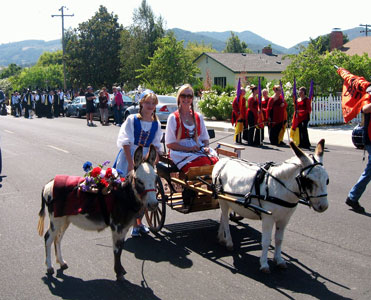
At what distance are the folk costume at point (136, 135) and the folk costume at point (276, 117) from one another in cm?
1081

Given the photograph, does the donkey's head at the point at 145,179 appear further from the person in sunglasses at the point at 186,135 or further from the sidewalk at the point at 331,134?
the sidewalk at the point at 331,134

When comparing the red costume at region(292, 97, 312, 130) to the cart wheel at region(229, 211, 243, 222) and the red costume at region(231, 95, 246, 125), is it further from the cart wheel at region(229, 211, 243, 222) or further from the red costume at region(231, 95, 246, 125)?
the cart wheel at region(229, 211, 243, 222)

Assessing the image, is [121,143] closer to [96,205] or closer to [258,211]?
[96,205]

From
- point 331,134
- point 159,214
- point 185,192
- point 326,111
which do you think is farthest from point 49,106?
point 185,192

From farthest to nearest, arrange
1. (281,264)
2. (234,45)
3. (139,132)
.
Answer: (234,45) < (139,132) < (281,264)

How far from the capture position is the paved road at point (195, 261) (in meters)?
4.91

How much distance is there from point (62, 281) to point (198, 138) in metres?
2.94

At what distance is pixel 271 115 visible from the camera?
16.9 m

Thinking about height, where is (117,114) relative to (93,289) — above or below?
above

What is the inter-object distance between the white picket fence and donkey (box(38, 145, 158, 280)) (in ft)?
60.8

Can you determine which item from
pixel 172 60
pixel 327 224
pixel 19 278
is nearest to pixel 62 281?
pixel 19 278

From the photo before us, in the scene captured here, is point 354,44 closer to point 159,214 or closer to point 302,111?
point 302,111

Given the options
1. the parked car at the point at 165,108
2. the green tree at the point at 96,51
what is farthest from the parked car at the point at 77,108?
the green tree at the point at 96,51

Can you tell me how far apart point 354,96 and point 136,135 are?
3.88 metres
